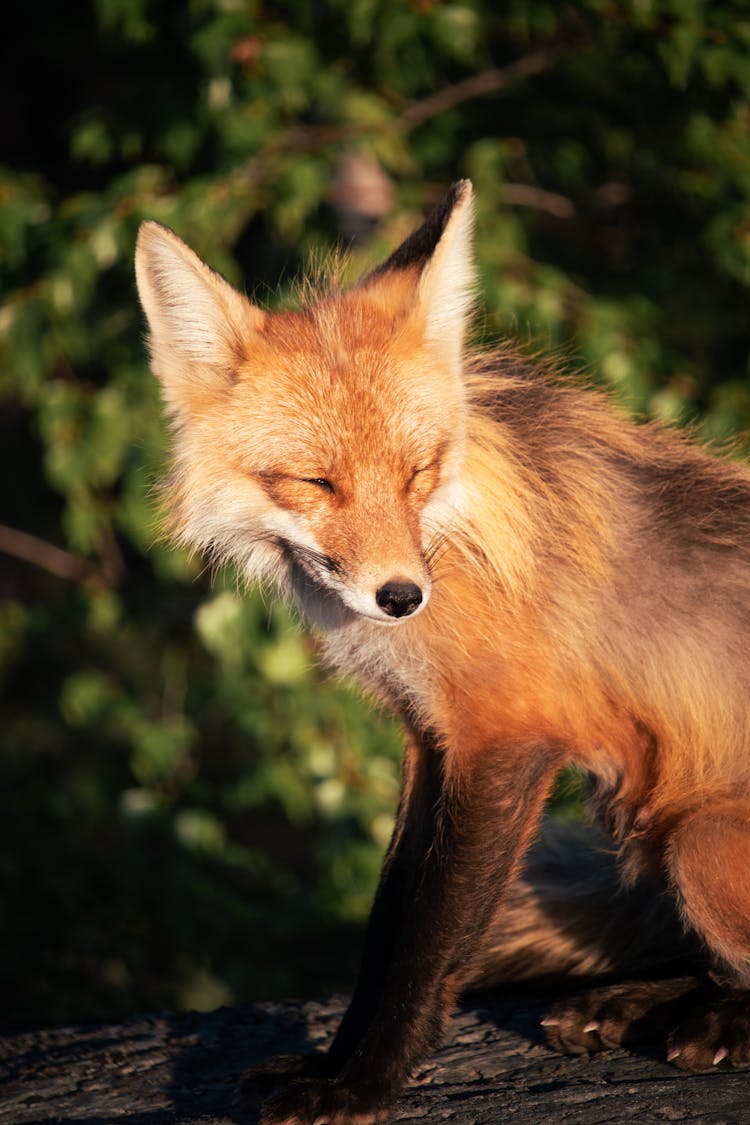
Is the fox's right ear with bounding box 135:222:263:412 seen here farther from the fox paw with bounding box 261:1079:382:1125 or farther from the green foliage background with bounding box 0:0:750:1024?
the fox paw with bounding box 261:1079:382:1125

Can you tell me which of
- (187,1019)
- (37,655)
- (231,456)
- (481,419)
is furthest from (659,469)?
(37,655)

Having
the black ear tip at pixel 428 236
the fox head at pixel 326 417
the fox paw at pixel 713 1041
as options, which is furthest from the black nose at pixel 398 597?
the fox paw at pixel 713 1041

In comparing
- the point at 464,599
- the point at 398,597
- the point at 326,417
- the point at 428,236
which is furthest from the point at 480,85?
the point at 398,597

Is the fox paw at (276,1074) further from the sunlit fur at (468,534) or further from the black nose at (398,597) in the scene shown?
the black nose at (398,597)

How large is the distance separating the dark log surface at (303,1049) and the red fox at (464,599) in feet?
0.35

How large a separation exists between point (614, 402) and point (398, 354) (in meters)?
0.75

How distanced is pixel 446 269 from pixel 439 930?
1406 millimetres

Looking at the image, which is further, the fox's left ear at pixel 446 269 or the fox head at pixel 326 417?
the fox's left ear at pixel 446 269

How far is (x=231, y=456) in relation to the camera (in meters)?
2.56

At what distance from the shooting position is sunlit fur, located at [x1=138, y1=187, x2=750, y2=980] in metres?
2.41

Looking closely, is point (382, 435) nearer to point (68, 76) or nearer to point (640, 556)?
point (640, 556)

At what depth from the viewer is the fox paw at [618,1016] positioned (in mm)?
2537

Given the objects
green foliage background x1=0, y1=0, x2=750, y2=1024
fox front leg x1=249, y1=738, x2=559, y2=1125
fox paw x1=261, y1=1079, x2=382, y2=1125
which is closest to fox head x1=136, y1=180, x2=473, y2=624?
fox front leg x1=249, y1=738, x2=559, y2=1125

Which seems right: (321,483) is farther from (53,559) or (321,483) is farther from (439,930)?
(53,559)
